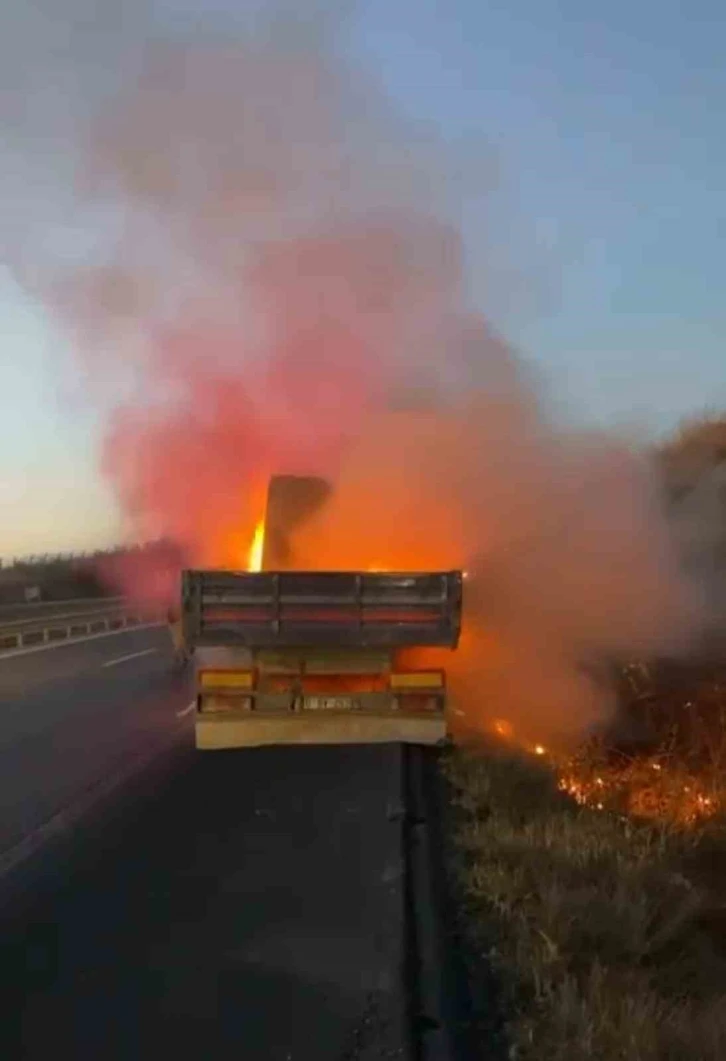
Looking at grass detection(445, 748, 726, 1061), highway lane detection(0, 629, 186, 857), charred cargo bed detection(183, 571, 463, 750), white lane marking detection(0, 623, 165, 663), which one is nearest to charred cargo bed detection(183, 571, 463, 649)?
charred cargo bed detection(183, 571, 463, 750)

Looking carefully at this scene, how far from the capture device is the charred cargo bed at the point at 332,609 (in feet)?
46.7

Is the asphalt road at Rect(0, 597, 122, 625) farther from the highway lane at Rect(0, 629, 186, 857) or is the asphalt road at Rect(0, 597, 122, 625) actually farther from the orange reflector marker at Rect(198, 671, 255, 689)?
the orange reflector marker at Rect(198, 671, 255, 689)

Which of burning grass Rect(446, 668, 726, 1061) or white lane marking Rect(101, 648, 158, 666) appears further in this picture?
white lane marking Rect(101, 648, 158, 666)

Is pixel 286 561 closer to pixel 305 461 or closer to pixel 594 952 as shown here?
pixel 305 461

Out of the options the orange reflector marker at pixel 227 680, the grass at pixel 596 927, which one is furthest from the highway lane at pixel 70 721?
the grass at pixel 596 927

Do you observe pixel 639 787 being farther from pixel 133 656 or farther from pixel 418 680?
pixel 133 656

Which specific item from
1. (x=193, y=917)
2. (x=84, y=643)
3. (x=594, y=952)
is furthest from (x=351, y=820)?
(x=84, y=643)

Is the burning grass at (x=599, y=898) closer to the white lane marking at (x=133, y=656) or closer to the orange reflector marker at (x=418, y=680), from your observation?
the orange reflector marker at (x=418, y=680)

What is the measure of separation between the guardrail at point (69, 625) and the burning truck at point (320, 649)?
61.9ft

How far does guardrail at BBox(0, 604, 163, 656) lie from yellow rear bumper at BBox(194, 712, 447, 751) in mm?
18850

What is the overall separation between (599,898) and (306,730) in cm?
697

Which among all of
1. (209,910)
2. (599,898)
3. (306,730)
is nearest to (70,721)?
(306,730)

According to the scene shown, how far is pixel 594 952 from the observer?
7.06 meters

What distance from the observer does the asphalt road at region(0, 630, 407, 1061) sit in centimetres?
604
